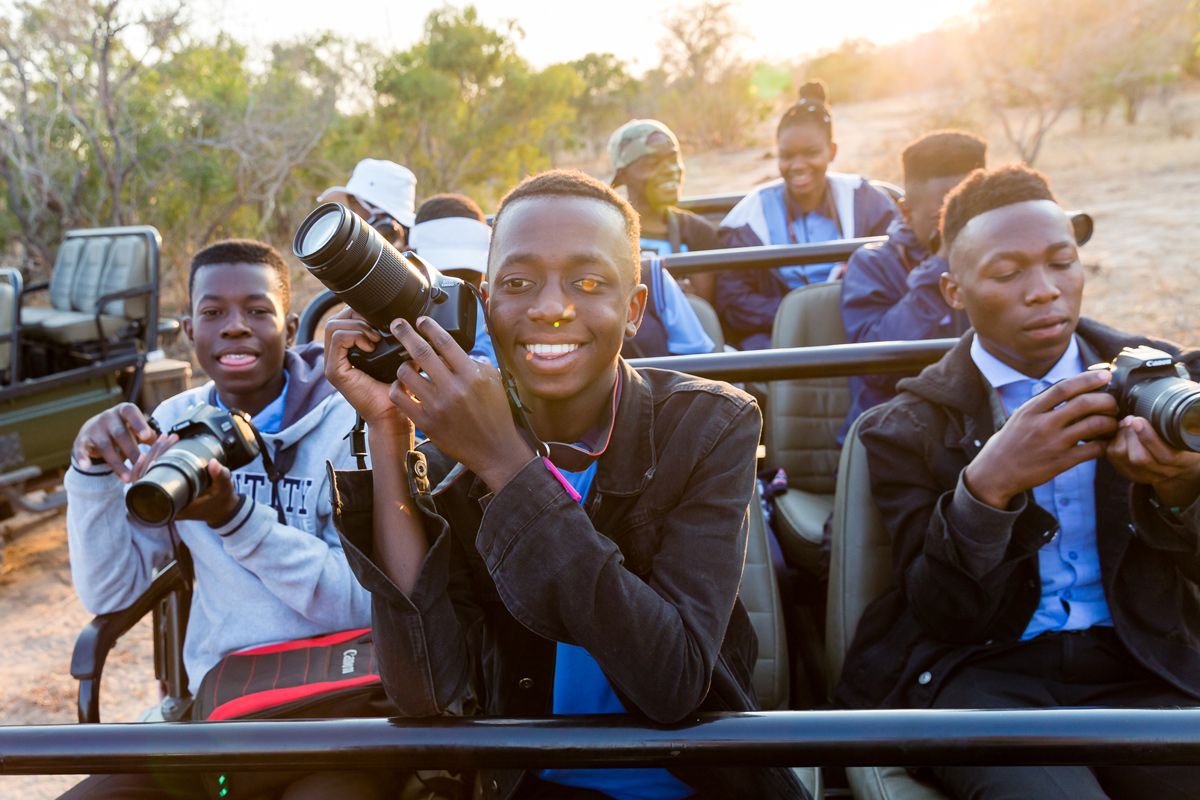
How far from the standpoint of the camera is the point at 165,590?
1938 mm

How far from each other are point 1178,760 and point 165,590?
1.81 metres

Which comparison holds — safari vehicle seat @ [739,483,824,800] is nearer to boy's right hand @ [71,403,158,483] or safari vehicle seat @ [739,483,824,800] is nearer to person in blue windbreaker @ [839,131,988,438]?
person in blue windbreaker @ [839,131,988,438]

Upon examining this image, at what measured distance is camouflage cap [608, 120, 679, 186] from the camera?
4.43m

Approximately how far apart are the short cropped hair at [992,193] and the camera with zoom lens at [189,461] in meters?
1.50

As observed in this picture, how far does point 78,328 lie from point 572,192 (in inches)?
217

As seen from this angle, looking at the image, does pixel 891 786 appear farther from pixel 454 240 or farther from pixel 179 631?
pixel 454 240

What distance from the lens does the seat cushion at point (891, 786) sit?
4.96 feet

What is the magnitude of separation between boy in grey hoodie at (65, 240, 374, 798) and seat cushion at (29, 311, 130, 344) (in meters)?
4.31

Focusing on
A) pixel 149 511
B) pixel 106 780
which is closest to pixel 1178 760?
pixel 149 511

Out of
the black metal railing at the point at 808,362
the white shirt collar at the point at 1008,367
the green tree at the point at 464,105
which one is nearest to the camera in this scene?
the white shirt collar at the point at 1008,367

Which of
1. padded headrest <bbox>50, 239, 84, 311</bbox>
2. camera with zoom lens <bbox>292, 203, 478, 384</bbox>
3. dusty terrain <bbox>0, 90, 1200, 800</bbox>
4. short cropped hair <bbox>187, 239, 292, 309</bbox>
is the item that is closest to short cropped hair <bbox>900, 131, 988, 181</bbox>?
short cropped hair <bbox>187, 239, 292, 309</bbox>

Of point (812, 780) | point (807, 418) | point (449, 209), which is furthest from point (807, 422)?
point (812, 780)

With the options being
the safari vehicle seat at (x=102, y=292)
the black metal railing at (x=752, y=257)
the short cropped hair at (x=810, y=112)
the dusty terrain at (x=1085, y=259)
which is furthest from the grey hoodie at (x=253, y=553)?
the safari vehicle seat at (x=102, y=292)

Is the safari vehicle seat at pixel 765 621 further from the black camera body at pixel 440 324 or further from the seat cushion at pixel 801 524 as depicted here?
the black camera body at pixel 440 324
